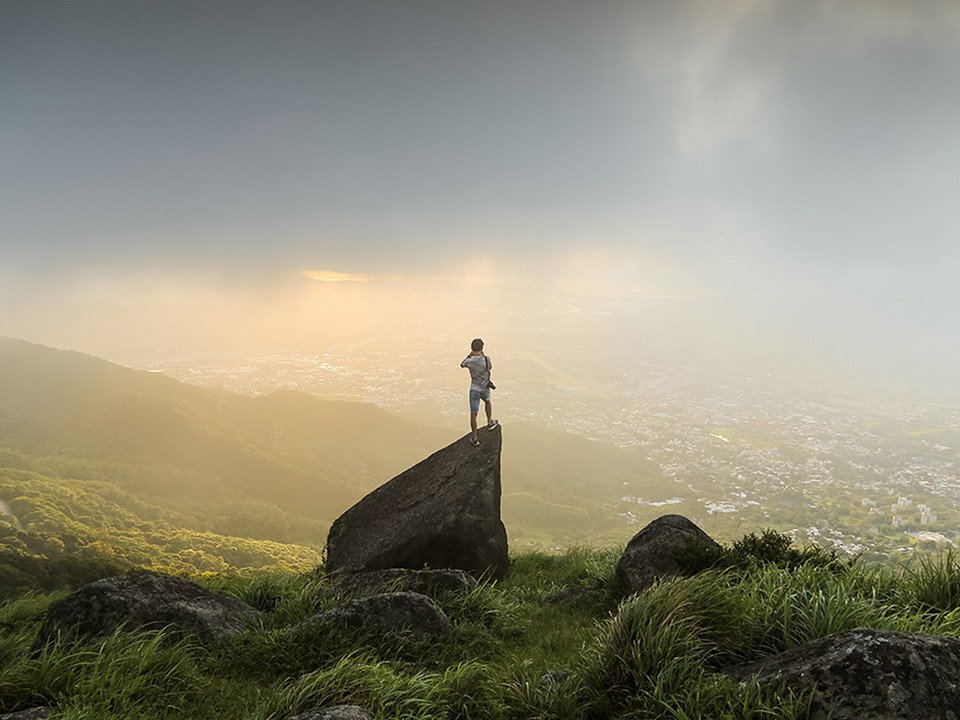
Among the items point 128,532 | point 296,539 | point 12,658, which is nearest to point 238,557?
point 128,532

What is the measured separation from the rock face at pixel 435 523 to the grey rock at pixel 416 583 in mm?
2656

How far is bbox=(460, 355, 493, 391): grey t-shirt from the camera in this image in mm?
18078

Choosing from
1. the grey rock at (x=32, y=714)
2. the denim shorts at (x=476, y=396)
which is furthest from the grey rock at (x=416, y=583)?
the denim shorts at (x=476, y=396)

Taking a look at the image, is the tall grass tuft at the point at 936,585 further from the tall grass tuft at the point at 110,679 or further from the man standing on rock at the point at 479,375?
the man standing on rock at the point at 479,375

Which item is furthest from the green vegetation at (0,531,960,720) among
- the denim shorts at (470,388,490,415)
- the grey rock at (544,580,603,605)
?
the denim shorts at (470,388,490,415)

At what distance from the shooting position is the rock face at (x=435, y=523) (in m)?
15.7

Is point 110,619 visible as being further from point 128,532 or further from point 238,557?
point 128,532

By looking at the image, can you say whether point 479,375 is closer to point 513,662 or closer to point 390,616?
point 390,616

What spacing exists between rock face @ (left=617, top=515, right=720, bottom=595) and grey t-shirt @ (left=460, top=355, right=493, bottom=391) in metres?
7.43

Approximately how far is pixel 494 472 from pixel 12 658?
502 inches

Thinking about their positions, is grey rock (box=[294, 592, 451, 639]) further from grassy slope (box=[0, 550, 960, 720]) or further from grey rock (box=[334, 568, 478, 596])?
grey rock (box=[334, 568, 478, 596])

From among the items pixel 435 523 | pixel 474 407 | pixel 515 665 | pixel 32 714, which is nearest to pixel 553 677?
pixel 515 665

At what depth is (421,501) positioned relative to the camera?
17.4m

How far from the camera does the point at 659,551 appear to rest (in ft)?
40.3
